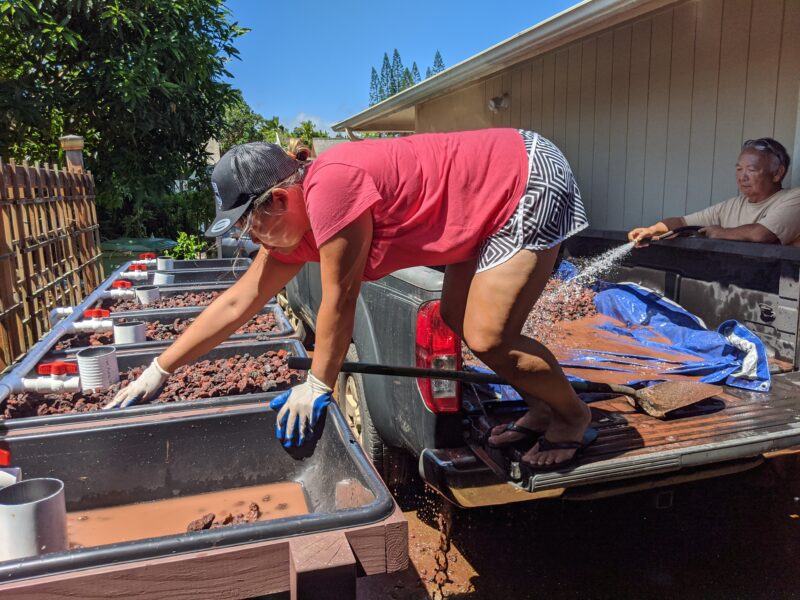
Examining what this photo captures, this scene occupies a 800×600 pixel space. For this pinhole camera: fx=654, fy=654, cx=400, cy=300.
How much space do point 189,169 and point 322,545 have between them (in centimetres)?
1210

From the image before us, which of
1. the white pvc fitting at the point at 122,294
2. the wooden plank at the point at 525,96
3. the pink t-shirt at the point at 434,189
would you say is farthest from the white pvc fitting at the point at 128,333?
the wooden plank at the point at 525,96

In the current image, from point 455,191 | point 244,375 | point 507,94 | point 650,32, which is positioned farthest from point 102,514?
point 507,94

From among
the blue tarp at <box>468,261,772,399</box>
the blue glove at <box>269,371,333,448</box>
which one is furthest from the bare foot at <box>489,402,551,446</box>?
the blue glove at <box>269,371,333,448</box>

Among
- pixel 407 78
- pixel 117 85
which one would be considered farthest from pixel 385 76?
pixel 117 85

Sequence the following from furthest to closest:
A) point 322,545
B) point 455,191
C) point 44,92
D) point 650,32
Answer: point 44,92 → point 650,32 → point 455,191 → point 322,545

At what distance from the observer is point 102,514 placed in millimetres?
2268

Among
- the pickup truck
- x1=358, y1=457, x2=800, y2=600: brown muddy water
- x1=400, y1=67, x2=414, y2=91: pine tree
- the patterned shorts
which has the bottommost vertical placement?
x1=358, y1=457, x2=800, y2=600: brown muddy water

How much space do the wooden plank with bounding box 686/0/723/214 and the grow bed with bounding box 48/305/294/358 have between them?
3.63 m

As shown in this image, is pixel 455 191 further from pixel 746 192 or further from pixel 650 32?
pixel 650 32

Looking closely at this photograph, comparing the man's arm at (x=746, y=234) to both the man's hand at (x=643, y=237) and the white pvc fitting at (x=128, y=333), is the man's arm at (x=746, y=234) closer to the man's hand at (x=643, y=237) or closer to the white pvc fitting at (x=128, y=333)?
the man's hand at (x=643, y=237)

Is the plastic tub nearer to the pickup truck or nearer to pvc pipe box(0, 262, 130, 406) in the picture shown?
the pickup truck

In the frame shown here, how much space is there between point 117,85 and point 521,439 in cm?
1011

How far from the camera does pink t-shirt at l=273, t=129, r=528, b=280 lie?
6.70ft

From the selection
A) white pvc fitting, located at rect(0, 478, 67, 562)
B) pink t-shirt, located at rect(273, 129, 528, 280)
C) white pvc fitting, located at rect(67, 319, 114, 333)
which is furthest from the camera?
white pvc fitting, located at rect(67, 319, 114, 333)
